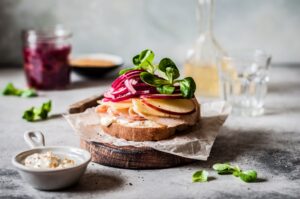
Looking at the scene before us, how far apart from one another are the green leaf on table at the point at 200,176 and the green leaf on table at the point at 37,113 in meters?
0.91

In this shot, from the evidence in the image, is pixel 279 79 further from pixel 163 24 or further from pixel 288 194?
pixel 288 194

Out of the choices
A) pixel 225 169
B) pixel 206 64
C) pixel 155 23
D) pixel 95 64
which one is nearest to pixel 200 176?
pixel 225 169

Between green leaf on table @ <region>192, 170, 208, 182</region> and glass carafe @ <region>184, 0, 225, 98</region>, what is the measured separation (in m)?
1.06

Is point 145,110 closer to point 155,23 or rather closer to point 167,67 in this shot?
point 167,67

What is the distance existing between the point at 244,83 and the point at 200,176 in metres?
0.96

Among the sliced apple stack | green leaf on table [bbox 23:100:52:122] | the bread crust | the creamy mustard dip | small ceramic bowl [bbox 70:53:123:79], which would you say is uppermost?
the sliced apple stack

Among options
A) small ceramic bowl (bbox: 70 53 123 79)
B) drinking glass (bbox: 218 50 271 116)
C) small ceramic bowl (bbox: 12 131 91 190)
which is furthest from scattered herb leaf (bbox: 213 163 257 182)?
small ceramic bowl (bbox: 70 53 123 79)

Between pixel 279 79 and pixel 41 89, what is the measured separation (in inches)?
48.8

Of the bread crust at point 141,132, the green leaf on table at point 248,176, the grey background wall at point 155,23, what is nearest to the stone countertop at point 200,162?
the green leaf on table at point 248,176

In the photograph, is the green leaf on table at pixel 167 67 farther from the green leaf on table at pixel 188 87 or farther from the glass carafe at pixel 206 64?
the glass carafe at pixel 206 64

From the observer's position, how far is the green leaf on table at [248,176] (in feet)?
6.38

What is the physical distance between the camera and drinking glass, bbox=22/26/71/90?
312 cm

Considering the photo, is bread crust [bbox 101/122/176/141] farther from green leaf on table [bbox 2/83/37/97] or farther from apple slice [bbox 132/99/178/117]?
green leaf on table [bbox 2/83/37/97]

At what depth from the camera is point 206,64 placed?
3.06 metres
